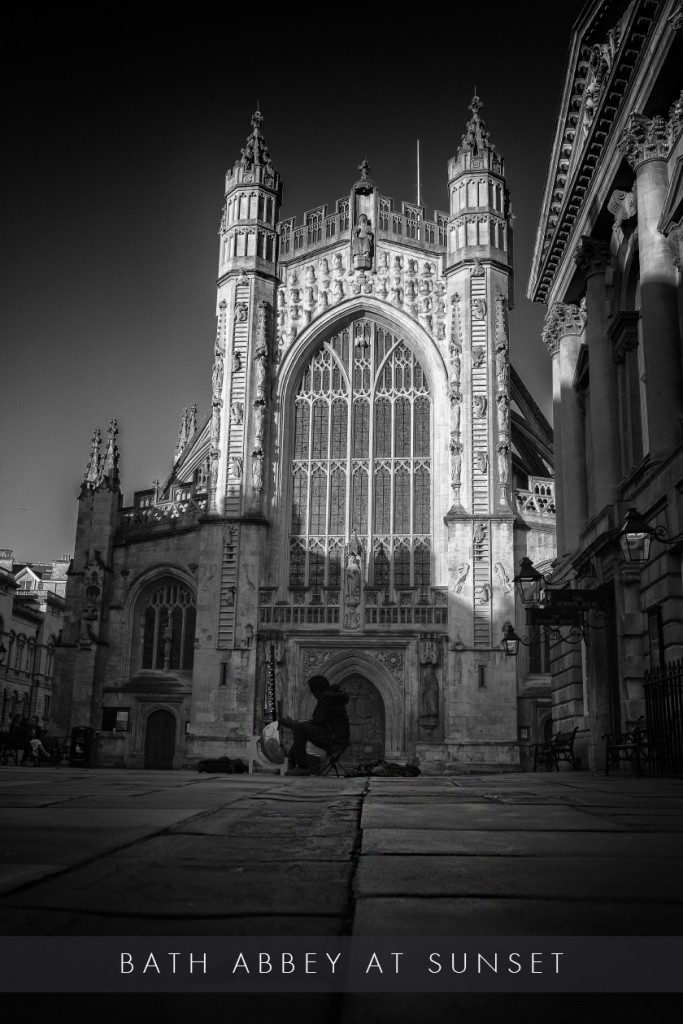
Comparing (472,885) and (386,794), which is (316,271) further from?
(472,885)

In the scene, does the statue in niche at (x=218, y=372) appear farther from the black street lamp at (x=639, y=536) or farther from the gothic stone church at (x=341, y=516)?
the black street lamp at (x=639, y=536)

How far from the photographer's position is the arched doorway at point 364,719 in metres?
27.3

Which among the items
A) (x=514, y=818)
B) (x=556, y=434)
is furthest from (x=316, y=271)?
(x=514, y=818)

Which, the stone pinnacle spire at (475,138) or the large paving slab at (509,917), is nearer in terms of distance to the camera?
the large paving slab at (509,917)

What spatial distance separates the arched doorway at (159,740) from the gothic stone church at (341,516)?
7cm

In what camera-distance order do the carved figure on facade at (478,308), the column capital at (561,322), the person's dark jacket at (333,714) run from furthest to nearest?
the carved figure on facade at (478,308) → the column capital at (561,322) → the person's dark jacket at (333,714)

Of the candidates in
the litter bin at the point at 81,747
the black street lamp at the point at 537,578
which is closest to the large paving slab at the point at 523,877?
the black street lamp at the point at 537,578

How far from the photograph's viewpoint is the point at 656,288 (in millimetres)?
15281

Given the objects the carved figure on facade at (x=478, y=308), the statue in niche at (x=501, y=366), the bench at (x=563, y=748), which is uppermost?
the carved figure on facade at (x=478, y=308)

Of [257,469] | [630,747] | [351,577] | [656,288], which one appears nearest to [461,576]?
[351,577]

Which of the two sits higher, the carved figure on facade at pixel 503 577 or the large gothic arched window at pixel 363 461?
the large gothic arched window at pixel 363 461

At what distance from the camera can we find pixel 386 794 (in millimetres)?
7812

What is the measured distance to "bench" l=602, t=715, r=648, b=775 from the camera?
40.6ft

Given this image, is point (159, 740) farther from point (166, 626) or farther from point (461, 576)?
point (461, 576)
